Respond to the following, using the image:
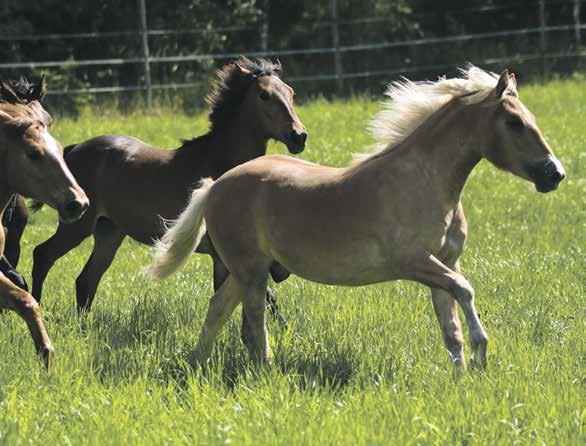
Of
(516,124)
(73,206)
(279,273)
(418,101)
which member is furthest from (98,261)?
(516,124)

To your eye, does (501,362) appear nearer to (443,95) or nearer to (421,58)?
(443,95)

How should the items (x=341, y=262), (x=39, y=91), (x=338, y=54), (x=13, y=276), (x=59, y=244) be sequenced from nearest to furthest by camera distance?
(x=341, y=262) < (x=39, y=91) < (x=13, y=276) < (x=59, y=244) < (x=338, y=54)

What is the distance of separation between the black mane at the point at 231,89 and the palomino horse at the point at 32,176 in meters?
2.18

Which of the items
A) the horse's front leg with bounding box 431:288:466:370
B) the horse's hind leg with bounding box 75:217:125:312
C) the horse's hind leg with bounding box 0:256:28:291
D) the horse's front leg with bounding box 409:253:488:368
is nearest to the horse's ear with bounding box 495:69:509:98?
the horse's front leg with bounding box 409:253:488:368

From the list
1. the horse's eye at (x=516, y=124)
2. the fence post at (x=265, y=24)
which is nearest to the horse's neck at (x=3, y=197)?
the horse's eye at (x=516, y=124)

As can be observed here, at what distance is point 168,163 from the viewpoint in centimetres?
891

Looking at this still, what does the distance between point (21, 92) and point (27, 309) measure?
1779 mm

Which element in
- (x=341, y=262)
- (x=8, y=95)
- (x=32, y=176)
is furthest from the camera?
(x=8, y=95)

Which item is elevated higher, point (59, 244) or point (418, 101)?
point (418, 101)

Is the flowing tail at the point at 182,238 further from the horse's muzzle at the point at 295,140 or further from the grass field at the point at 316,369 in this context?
the horse's muzzle at the point at 295,140

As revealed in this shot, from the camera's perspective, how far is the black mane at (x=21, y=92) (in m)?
7.08

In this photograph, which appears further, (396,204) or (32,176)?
(32,176)

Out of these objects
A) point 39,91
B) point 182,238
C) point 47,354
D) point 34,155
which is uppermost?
point 39,91

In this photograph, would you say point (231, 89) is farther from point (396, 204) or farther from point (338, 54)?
point (338, 54)
